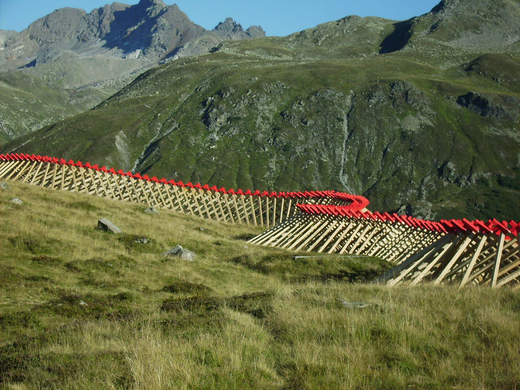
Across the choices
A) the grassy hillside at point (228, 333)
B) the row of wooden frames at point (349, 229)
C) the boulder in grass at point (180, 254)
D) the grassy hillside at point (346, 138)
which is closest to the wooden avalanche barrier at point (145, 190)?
the row of wooden frames at point (349, 229)

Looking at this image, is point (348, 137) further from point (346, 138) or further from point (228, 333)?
point (228, 333)

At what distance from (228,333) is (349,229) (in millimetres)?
16257

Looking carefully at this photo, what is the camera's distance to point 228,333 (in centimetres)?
690

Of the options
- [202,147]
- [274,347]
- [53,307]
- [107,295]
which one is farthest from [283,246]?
[202,147]

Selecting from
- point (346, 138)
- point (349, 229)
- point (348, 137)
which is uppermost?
point (348, 137)

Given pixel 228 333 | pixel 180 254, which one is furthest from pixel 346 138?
pixel 228 333

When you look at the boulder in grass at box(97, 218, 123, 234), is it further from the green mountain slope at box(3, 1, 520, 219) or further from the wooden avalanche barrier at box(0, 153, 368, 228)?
the green mountain slope at box(3, 1, 520, 219)

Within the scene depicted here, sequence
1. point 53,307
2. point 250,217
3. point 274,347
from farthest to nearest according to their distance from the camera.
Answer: point 250,217, point 53,307, point 274,347

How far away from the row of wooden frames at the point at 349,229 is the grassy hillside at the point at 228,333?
248 cm

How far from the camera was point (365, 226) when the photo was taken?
22547 millimetres

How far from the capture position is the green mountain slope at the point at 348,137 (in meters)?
146

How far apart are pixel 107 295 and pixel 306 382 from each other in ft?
22.6

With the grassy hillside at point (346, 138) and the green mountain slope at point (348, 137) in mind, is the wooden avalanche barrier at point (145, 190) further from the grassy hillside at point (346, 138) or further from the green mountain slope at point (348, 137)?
the green mountain slope at point (348, 137)

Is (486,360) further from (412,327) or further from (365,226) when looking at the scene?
(365,226)
